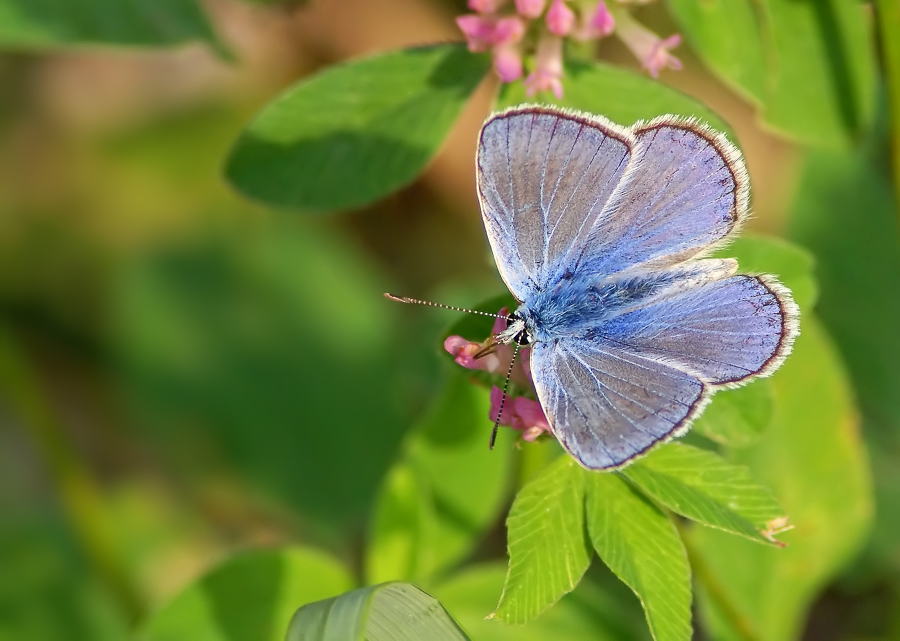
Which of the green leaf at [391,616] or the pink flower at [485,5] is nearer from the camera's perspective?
the green leaf at [391,616]

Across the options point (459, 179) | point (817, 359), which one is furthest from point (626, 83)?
point (459, 179)

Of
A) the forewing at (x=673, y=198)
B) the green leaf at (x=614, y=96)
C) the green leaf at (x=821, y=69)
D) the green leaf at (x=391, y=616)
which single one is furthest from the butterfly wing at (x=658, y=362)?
the green leaf at (x=821, y=69)

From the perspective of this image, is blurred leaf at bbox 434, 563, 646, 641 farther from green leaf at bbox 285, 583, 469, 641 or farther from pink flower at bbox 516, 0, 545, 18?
pink flower at bbox 516, 0, 545, 18

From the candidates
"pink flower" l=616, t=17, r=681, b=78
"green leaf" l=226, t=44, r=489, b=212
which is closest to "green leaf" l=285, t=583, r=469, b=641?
"green leaf" l=226, t=44, r=489, b=212

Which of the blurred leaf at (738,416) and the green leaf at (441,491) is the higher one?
the blurred leaf at (738,416)

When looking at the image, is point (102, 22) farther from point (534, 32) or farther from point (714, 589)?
point (714, 589)

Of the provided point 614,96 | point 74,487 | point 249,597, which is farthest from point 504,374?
point 74,487

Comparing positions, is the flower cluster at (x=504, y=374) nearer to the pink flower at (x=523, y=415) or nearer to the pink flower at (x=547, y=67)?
the pink flower at (x=523, y=415)
